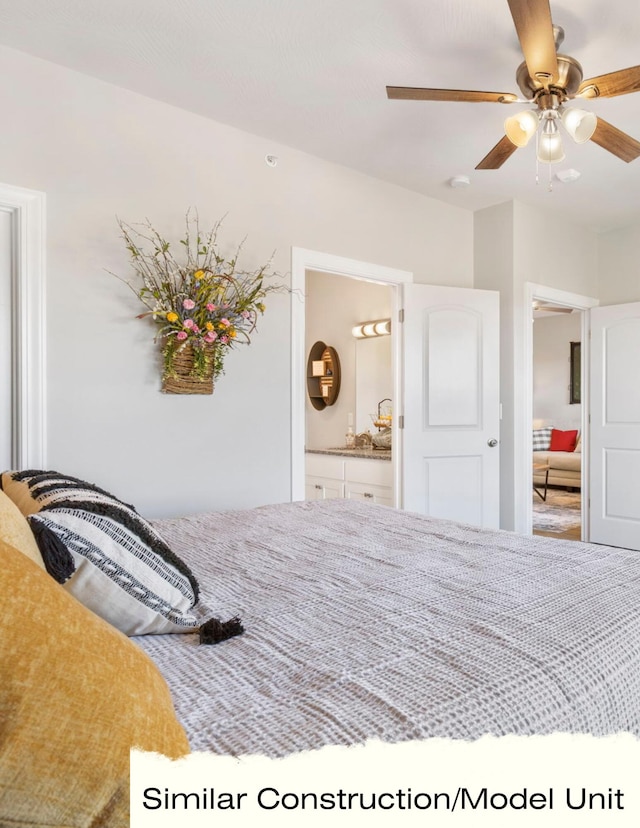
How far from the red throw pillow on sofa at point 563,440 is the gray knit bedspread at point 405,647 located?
665 cm

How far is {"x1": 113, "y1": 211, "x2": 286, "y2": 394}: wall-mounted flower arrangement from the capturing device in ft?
8.70

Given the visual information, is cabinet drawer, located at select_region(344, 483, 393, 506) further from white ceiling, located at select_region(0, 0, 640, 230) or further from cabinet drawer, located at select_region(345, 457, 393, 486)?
white ceiling, located at select_region(0, 0, 640, 230)

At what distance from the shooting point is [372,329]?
5.05 metres

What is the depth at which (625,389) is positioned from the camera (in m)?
4.45

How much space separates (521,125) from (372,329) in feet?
9.47

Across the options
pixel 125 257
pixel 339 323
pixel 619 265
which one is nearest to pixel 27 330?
pixel 125 257

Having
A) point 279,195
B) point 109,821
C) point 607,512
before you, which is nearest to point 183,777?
point 109,821

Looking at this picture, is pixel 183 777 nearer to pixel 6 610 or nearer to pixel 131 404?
pixel 6 610

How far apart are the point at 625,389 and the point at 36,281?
421 cm

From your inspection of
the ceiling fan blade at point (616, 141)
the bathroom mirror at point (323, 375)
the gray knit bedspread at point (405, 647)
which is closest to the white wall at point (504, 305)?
the ceiling fan blade at point (616, 141)

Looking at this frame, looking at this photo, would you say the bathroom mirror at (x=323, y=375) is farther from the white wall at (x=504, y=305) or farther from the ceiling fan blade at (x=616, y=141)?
the ceiling fan blade at (x=616, y=141)

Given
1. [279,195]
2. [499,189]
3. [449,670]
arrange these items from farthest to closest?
1. [499,189]
2. [279,195]
3. [449,670]

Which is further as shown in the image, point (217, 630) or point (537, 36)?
point (537, 36)

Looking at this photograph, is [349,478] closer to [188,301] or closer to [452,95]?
[188,301]
